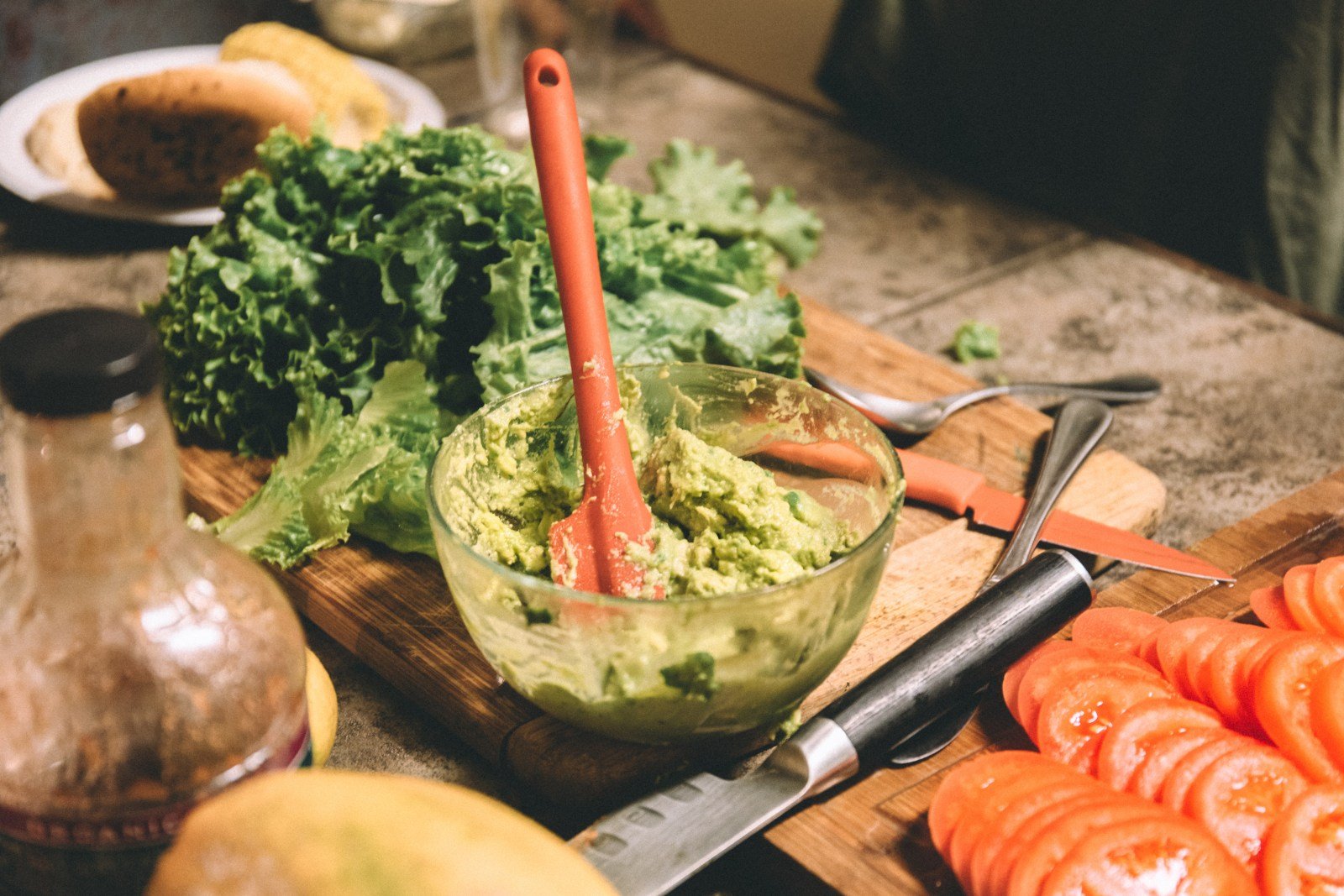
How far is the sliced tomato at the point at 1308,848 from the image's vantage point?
104 cm

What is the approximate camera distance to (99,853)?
3.01 ft

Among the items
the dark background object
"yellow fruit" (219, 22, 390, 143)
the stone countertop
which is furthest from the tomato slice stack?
"yellow fruit" (219, 22, 390, 143)

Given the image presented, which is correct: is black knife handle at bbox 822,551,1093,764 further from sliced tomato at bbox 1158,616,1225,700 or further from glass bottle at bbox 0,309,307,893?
glass bottle at bbox 0,309,307,893

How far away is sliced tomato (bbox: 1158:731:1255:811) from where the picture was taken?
1.10 meters

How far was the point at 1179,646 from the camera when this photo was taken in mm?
1284

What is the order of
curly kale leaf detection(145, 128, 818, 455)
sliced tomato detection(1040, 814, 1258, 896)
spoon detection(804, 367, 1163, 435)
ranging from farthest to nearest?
spoon detection(804, 367, 1163, 435)
curly kale leaf detection(145, 128, 818, 455)
sliced tomato detection(1040, 814, 1258, 896)

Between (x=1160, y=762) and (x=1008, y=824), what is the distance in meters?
0.17

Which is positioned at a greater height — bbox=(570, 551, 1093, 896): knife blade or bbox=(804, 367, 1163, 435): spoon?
bbox=(570, 551, 1093, 896): knife blade

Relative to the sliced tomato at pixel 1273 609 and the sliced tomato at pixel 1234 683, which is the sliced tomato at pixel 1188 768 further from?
the sliced tomato at pixel 1273 609

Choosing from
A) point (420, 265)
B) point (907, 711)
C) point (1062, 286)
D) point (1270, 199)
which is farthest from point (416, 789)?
point (1270, 199)

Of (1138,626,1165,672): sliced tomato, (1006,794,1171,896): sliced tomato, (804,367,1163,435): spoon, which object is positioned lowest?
(804,367,1163,435): spoon

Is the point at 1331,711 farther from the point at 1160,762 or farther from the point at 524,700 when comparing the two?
the point at 524,700

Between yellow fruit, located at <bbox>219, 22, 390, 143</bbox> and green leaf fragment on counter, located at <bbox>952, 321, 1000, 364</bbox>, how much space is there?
1.28 meters

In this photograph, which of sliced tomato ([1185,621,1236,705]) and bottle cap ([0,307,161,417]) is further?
sliced tomato ([1185,621,1236,705])
